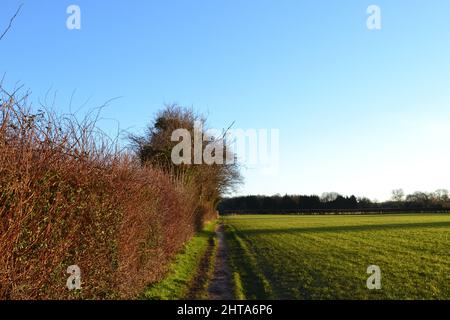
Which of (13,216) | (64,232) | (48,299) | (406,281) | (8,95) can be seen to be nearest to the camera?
(13,216)

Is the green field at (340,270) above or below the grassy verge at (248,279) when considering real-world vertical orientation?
above

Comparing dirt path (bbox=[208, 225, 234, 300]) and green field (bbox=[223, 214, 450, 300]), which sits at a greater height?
green field (bbox=[223, 214, 450, 300])

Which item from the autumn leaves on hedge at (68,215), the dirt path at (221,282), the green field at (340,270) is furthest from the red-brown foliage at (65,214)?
the green field at (340,270)

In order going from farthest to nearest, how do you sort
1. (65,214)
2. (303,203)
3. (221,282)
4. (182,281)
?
(303,203), (221,282), (182,281), (65,214)

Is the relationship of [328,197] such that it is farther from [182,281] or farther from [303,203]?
[182,281]

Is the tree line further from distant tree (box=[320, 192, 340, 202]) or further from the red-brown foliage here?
the red-brown foliage

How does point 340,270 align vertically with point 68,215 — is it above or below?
below

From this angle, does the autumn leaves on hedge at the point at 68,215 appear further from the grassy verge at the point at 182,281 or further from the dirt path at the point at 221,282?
the dirt path at the point at 221,282

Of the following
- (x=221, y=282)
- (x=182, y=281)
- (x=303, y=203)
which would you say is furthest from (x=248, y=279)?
(x=303, y=203)

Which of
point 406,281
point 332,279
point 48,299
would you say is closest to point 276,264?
point 332,279

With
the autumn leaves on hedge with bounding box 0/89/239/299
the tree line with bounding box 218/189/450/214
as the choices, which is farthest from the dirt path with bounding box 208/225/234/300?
the tree line with bounding box 218/189/450/214
